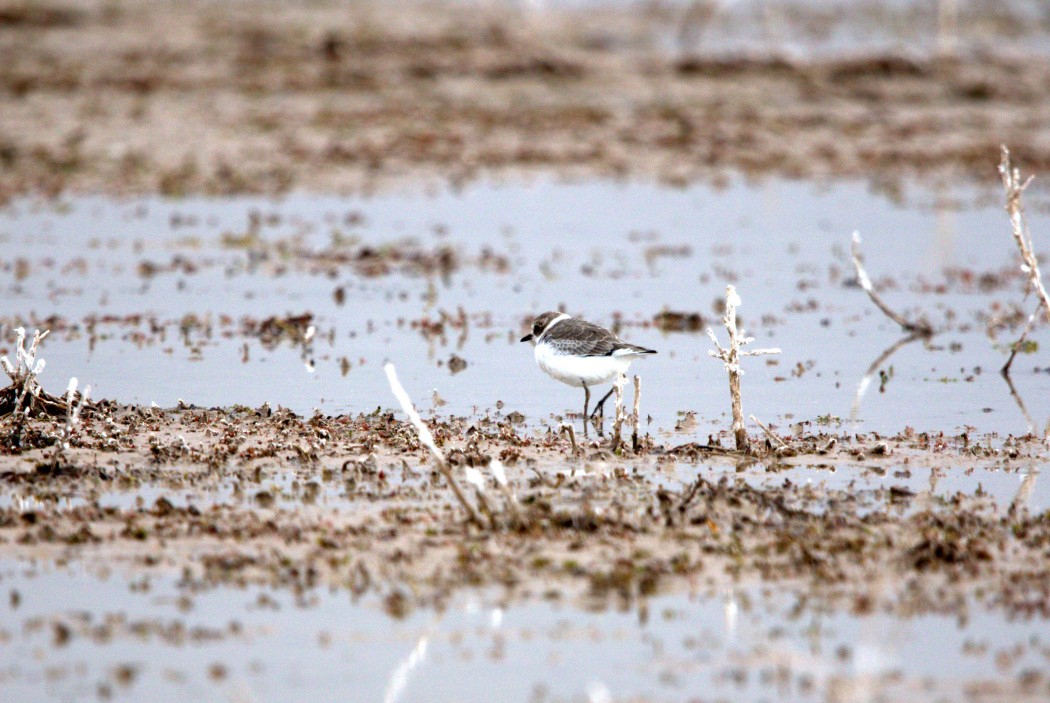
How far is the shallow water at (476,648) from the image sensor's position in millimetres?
6465

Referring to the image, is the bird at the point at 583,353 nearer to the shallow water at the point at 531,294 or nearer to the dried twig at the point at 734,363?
the shallow water at the point at 531,294

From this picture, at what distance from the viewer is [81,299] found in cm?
1698

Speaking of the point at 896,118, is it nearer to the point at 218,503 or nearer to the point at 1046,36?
the point at 1046,36

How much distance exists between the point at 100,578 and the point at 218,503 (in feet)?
4.40

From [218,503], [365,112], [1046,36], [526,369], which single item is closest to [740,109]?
[365,112]

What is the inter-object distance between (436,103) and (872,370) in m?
18.8

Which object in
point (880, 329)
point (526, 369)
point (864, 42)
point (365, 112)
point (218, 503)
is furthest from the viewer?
point (864, 42)

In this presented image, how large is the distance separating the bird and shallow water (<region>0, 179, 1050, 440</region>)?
487 millimetres

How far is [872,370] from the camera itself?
13.8m

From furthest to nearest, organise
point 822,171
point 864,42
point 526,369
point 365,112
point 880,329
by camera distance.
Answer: point 864,42, point 365,112, point 822,171, point 880,329, point 526,369

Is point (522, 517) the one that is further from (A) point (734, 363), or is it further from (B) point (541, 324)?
(B) point (541, 324)

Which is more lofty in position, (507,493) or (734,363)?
(734,363)

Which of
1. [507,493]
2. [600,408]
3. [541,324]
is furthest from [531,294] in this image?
[507,493]

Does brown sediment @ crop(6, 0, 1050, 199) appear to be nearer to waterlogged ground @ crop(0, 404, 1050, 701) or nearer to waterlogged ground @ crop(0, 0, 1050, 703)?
waterlogged ground @ crop(0, 0, 1050, 703)
